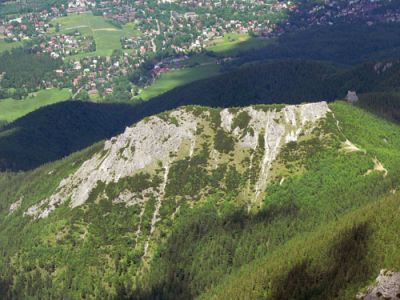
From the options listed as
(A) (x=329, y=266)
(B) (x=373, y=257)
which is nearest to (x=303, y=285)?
(A) (x=329, y=266)

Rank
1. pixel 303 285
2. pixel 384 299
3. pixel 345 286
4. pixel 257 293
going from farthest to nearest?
pixel 257 293, pixel 303 285, pixel 345 286, pixel 384 299

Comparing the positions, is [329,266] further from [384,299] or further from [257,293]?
[384,299]

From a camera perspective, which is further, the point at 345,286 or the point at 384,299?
the point at 345,286

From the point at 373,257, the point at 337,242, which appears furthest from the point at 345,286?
the point at 337,242

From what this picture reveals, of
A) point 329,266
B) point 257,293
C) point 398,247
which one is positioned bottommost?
point 257,293

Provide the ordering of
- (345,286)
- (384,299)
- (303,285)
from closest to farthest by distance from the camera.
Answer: (384,299)
(345,286)
(303,285)

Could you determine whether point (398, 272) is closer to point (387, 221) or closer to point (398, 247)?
point (398, 247)

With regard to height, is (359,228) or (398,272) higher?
(398,272)

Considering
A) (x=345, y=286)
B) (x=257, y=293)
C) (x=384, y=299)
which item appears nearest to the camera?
(x=384, y=299)

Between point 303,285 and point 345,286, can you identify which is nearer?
point 345,286
